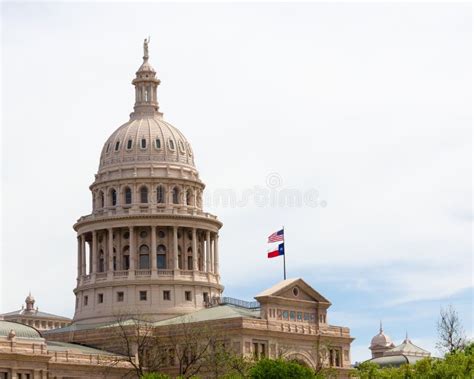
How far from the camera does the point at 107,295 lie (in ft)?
648

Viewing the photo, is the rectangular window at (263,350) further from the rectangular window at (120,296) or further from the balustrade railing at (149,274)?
the rectangular window at (120,296)

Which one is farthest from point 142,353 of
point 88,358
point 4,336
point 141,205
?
point 141,205

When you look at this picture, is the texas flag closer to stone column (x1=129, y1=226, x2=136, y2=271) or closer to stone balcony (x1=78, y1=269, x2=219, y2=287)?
stone balcony (x1=78, y1=269, x2=219, y2=287)

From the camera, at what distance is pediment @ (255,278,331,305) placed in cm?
18288

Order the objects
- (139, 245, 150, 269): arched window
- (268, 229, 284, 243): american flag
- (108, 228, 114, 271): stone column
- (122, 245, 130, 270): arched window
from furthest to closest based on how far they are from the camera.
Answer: (139, 245, 150, 269): arched window < (122, 245, 130, 270): arched window < (108, 228, 114, 271): stone column < (268, 229, 284, 243): american flag

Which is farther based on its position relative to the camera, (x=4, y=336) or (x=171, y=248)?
(x=171, y=248)

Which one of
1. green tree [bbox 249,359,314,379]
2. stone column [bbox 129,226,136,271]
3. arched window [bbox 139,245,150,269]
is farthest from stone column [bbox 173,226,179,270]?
→ green tree [bbox 249,359,314,379]

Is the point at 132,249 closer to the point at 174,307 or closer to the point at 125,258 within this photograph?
the point at 125,258

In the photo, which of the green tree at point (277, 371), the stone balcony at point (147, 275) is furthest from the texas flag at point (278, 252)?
the green tree at point (277, 371)

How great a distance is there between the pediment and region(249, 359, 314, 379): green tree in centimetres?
2750

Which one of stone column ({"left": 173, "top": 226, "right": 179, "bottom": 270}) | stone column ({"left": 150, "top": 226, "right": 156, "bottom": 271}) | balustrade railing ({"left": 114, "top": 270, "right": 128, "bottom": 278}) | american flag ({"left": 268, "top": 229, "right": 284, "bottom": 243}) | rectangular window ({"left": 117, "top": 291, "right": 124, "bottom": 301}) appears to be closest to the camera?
american flag ({"left": 268, "top": 229, "right": 284, "bottom": 243})

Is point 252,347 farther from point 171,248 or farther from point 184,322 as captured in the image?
point 171,248

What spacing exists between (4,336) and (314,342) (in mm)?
44751

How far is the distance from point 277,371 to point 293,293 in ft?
116
